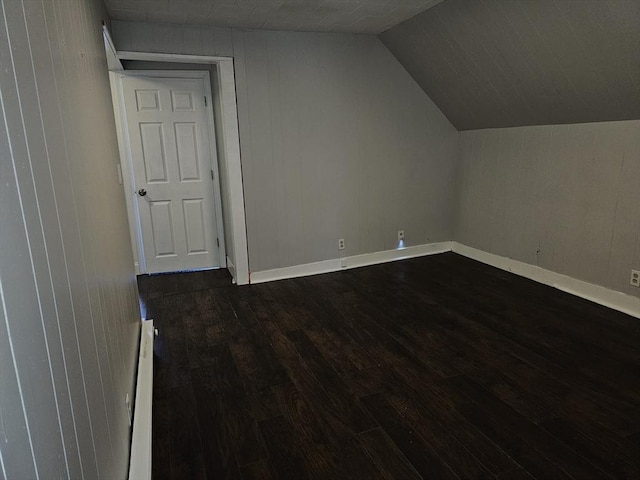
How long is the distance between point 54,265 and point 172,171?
151 inches

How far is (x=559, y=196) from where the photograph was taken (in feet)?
12.7

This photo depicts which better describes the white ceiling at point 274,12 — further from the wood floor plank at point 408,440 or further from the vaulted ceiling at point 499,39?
the wood floor plank at point 408,440

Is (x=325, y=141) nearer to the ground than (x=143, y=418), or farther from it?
farther from it

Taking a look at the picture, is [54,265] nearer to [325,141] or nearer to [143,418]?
[143,418]

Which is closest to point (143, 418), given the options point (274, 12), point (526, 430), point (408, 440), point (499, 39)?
point (408, 440)

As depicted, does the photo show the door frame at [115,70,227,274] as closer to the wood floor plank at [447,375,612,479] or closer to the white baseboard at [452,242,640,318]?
the white baseboard at [452,242,640,318]

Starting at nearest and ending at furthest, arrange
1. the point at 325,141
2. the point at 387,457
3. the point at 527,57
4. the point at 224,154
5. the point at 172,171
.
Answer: the point at 387,457 < the point at 527,57 < the point at 224,154 < the point at 325,141 < the point at 172,171

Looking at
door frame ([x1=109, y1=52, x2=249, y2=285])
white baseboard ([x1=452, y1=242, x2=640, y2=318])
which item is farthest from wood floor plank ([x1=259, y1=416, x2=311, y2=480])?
white baseboard ([x1=452, y1=242, x2=640, y2=318])

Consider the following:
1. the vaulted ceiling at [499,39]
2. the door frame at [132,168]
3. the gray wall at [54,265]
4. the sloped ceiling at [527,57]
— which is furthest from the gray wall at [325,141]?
the gray wall at [54,265]

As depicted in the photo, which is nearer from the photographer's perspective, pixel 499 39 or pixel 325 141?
pixel 499 39

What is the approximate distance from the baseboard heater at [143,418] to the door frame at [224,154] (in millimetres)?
1482

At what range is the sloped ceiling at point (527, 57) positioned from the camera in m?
2.74

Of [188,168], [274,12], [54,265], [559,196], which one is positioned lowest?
[559,196]

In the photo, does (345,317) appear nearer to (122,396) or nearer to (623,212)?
(122,396)
